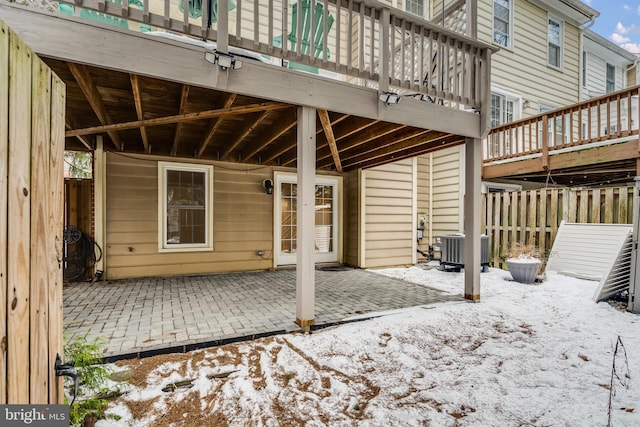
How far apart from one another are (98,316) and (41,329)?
242 centimetres

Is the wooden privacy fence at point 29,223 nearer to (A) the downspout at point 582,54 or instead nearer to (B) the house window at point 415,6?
(B) the house window at point 415,6

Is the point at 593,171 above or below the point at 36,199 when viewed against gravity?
above

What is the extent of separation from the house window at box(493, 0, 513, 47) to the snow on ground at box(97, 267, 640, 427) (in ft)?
24.6

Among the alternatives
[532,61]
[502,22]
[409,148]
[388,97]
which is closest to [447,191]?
[409,148]

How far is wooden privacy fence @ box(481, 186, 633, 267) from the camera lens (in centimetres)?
502

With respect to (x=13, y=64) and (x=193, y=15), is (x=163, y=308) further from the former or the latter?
(x=193, y=15)

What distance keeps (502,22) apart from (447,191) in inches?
188

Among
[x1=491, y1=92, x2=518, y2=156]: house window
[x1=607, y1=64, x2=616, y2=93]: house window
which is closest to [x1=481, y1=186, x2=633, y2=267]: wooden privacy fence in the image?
[x1=491, y1=92, x2=518, y2=156]: house window

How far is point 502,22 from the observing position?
8.11 m

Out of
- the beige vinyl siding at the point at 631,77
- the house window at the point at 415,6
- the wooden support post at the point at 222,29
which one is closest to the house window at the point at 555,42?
the house window at the point at 415,6

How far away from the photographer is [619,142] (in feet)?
17.4

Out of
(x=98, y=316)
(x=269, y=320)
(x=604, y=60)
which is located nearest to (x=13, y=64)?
(x=269, y=320)

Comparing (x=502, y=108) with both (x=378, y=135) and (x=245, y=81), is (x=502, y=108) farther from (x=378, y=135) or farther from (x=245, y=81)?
(x=245, y=81)

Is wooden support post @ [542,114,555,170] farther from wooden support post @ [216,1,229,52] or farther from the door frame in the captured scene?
wooden support post @ [216,1,229,52]
